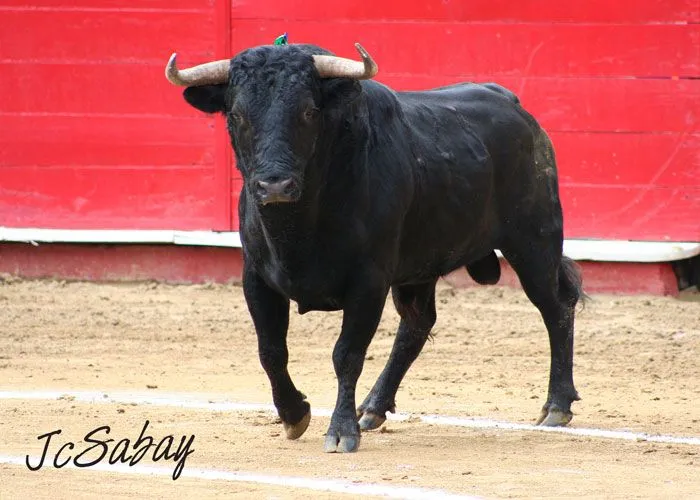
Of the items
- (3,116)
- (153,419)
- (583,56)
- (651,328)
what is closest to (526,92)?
(583,56)

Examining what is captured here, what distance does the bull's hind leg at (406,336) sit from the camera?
6.87 m

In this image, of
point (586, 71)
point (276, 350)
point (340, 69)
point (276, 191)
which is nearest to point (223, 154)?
point (586, 71)

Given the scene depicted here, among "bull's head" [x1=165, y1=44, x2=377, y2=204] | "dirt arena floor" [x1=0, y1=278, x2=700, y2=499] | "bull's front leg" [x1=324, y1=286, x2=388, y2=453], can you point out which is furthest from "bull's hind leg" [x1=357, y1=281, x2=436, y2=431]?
"bull's head" [x1=165, y1=44, x2=377, y2=204]

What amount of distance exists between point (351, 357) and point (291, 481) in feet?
2.77

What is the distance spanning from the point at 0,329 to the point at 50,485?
4.48 m

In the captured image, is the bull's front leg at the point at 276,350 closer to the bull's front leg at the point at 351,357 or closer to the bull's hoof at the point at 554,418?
the bull's front leg at the point at 351,357

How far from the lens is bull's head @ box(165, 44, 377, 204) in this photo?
5582 mm

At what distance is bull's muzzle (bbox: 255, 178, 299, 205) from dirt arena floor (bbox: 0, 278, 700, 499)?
962mm

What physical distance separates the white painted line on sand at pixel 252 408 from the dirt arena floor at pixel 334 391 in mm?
51

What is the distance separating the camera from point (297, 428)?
6.30 metres

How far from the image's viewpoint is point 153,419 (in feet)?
22.1

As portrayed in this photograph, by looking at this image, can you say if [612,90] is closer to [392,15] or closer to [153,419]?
[392,15]

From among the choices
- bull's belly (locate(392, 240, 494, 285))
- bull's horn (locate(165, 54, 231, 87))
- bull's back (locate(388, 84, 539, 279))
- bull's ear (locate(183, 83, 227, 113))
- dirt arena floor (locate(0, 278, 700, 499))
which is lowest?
dirt arena floor (locate(0, 278, 700, 499))

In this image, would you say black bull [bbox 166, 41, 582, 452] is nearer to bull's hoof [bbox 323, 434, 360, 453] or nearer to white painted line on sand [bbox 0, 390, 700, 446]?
bull's hoof [bbox 323, 434, 360, 453]
